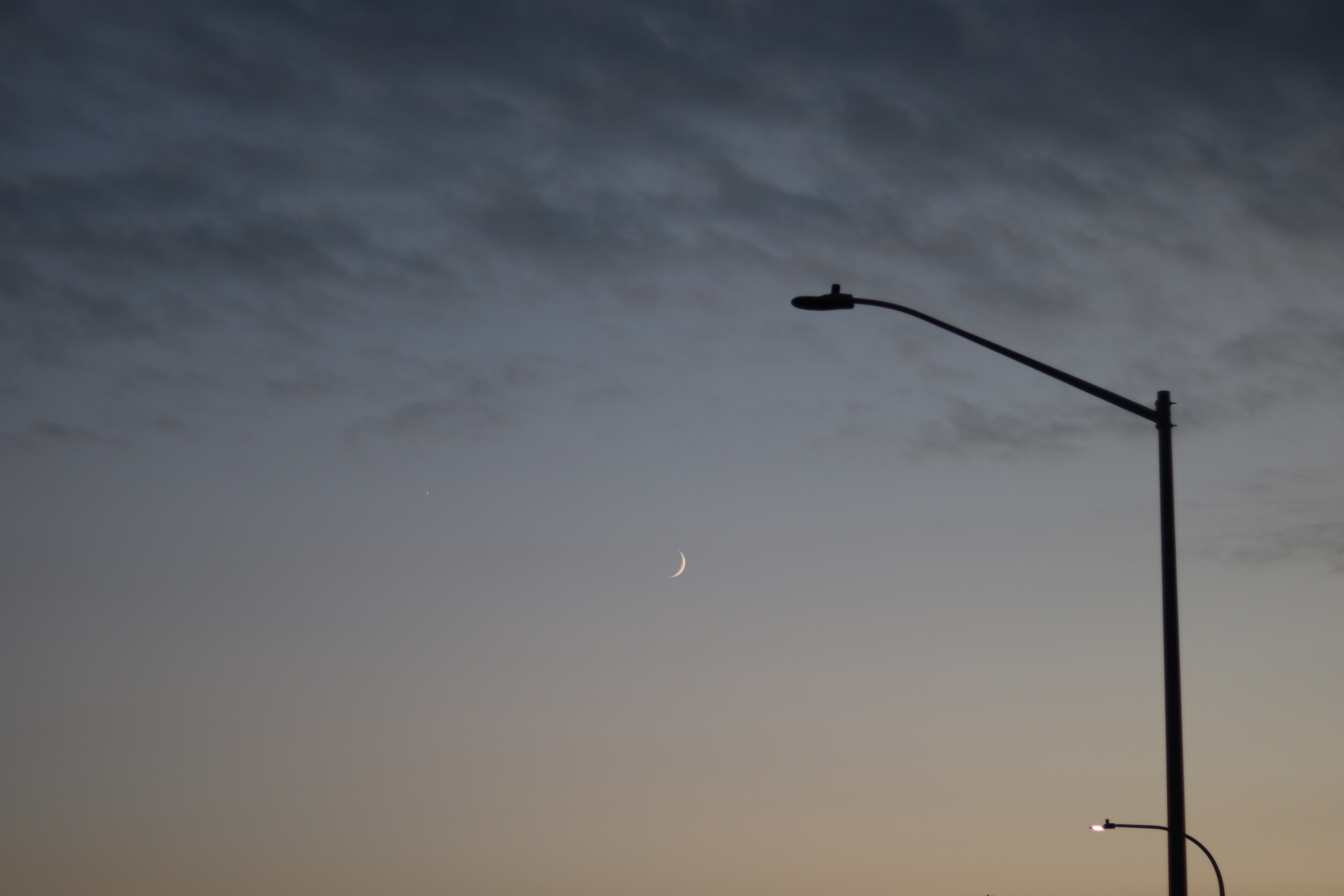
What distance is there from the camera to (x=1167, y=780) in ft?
42.0

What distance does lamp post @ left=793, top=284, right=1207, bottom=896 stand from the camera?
1266 centimetres

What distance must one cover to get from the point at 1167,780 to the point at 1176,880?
31.2 inches

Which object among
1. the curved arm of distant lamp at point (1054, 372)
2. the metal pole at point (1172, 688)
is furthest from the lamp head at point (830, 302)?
the metal pole at point (1172, 688)

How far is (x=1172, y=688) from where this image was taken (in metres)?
12.9

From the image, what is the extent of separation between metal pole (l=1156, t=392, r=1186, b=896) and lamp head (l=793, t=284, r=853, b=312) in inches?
138

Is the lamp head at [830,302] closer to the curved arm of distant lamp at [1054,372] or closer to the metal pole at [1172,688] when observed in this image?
the curved arm of distant lamp at [1054,372]

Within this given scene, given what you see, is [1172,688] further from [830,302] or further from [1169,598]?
[830,302]

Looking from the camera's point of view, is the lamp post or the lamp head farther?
the lamp head

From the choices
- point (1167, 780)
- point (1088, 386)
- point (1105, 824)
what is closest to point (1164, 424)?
point (1088, 386)

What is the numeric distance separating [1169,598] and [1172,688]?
75 cm

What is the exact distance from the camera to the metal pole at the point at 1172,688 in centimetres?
1263

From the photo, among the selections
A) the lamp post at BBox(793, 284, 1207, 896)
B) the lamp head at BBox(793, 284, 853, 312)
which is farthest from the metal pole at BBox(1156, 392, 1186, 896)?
the lamp head at BBox(793, 284, 853, 312)

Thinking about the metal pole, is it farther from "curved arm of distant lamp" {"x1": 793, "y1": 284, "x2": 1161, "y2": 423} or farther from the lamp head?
the lamp head

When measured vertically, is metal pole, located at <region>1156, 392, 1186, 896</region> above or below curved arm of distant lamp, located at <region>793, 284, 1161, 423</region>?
below
